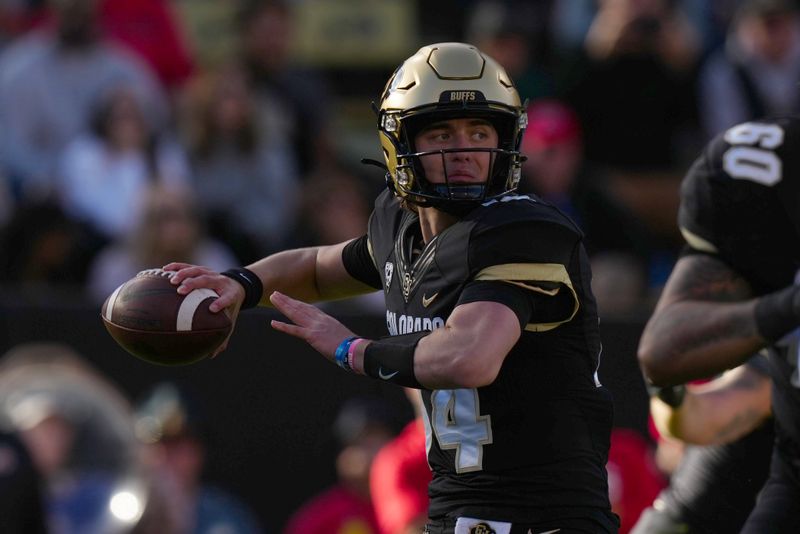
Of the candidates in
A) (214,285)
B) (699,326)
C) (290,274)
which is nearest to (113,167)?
(290,274)

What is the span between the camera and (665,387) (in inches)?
195

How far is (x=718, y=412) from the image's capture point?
5.14 m

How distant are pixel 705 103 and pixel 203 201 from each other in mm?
3189

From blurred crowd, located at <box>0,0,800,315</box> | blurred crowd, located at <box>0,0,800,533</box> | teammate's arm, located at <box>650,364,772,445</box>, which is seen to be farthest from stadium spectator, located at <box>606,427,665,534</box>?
teammate's arm, located at <box>650,364,772,445</box>

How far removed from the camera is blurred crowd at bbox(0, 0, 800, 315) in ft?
29.2

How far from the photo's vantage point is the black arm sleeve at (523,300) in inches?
155

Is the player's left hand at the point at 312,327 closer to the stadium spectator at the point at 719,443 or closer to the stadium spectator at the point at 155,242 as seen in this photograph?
the stadium spectator at the point at 719,443

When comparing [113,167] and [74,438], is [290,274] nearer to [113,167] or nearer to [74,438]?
[74,438]

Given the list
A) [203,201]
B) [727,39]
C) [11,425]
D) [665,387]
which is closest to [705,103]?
[727,39]

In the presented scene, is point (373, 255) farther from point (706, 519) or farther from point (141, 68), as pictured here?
point (141, 68)

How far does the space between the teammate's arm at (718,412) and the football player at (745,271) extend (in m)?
0.34

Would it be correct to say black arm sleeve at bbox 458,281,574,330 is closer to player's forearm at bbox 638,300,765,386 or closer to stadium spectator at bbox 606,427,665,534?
player's forearm at bbox 638,300,765,386

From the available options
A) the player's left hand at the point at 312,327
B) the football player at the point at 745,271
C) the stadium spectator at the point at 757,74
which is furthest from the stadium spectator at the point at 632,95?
the player's left hand at the point at 312,327

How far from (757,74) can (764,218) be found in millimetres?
5653
